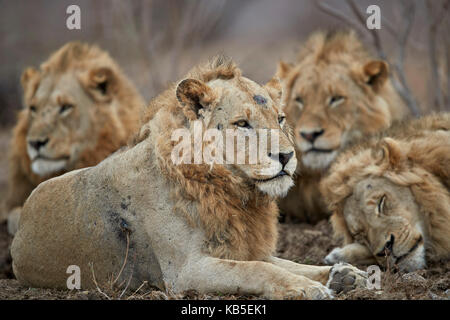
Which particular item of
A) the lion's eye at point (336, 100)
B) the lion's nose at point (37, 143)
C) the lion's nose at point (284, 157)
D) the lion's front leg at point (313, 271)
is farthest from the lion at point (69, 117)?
the lion's nose at point (284, 157)

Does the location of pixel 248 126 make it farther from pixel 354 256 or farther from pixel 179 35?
pixel 179 35

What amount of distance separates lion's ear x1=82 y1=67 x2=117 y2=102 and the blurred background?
377 cm

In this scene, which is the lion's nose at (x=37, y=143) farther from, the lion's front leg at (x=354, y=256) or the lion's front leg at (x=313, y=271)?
the lion's front leg at (x=313, y=271)

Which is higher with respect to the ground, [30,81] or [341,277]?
[30,81]

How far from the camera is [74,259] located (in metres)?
4.66

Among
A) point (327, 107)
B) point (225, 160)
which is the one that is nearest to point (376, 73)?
point (327, 107)

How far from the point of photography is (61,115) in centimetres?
771

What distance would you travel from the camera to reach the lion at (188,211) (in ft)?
13.8

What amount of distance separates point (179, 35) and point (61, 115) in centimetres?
503

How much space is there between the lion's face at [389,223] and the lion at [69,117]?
2793 mm

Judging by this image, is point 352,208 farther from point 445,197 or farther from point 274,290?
point 274,290

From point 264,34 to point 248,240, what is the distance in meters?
17.8

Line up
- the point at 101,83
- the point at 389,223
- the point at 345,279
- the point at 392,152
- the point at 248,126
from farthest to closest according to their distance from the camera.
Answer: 1. the point at 101,83
2. the point at 392,152
3. the point at 389,223
4. the point at 248,126
5. the point at 345,279
